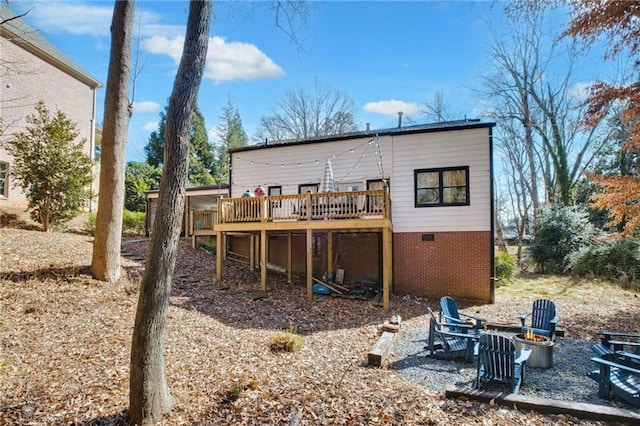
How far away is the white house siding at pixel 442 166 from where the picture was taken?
12211 mm

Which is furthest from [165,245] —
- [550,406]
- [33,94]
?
[33,94]

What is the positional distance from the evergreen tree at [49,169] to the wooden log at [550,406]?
49.3 ft

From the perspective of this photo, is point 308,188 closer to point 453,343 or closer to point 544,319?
point 453,343

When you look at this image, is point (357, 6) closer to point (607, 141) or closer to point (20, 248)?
point (20, 248)

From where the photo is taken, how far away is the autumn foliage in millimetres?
7160

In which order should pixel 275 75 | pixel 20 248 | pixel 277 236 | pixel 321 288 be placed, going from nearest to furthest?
pixel 20 248 → pixel 275 75 → pixel 321 288 → pixel 277 236

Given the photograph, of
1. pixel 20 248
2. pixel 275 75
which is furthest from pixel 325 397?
pixel 20 248

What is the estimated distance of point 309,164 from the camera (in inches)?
575

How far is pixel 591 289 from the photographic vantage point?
46.2 feet

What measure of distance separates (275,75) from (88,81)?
637 inches

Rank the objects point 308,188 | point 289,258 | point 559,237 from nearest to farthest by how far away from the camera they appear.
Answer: point 289,258 < point 308,188 < point 559,237

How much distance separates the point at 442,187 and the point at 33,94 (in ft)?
64.5

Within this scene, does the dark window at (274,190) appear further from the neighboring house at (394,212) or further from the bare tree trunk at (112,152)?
the bare tree trunk at (112,152)

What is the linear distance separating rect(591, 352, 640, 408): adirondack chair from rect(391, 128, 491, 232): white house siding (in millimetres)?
7243
